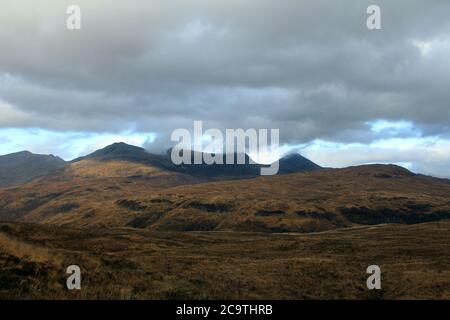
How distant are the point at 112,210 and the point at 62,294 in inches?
6489

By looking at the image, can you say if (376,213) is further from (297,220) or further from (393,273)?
(393,273)

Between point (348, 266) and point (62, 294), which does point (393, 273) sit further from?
point (62, 294)

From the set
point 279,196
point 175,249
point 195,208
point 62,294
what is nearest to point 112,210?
point 195,208

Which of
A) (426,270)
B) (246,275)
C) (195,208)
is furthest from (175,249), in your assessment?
(195,208)

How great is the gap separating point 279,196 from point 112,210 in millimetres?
69163

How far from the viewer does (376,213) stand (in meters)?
166
